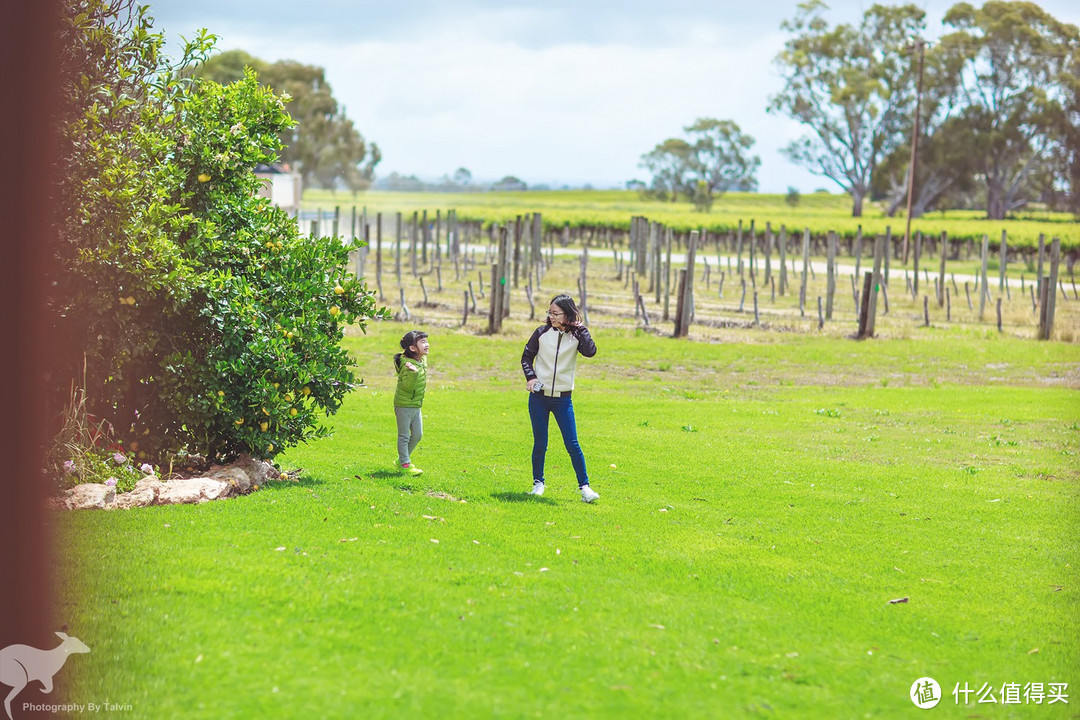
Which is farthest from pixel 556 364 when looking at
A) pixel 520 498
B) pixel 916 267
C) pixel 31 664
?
pixel 916 267

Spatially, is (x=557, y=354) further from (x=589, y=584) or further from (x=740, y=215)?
(x=740, y=215)

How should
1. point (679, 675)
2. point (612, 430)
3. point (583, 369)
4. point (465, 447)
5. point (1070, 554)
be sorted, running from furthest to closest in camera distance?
point (583, 369) → point (612, 430) → point (465, 447) → point (1070, 554) → point (679, 675)

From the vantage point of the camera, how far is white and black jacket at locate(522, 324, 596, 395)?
9531mm

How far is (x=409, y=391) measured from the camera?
10.1 meters

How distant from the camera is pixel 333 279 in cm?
1009

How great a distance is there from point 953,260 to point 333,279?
61369mm

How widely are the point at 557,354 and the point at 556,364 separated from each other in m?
0.09

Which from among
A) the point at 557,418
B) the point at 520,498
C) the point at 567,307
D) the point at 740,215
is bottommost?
the point at 520,498

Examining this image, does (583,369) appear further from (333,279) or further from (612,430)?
(333,279)

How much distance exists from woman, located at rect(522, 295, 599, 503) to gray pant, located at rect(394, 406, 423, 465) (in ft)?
4.01

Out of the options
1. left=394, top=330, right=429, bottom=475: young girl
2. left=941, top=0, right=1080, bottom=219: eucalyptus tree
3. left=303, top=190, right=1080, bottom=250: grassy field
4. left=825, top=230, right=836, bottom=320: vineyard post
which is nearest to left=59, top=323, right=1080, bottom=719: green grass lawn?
left=394, top=330, right=429, bottom=475: young girl

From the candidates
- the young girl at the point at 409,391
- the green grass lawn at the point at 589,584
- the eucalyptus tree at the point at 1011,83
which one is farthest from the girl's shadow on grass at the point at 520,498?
the eucalyptus tree at the point at 1011,83

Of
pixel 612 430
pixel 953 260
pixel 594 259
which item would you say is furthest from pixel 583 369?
pixel 953 260

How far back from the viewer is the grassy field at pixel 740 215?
64.0 m
